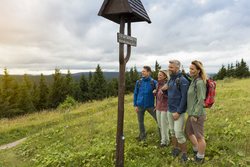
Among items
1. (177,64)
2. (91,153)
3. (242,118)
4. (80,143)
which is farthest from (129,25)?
(242,118)

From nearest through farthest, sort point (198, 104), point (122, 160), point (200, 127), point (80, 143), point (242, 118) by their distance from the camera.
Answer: point (198, 104) < point (200, 127) < point (122, 160) < point (242, 118) < point (80, 143)

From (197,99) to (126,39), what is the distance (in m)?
2.20

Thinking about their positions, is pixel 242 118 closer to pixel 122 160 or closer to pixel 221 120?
pixel 221 120

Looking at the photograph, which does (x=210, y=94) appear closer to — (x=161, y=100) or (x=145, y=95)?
(x=161, y=100)

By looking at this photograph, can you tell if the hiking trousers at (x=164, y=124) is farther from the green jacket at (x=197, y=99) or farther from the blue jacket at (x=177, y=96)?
the green jacket at (x=197, y=99)

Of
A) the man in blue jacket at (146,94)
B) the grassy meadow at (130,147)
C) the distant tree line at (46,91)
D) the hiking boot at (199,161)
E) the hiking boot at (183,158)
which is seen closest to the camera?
the hiking boot at (199,161)

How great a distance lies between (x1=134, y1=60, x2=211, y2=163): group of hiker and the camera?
2961mm

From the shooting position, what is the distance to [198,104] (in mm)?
2844

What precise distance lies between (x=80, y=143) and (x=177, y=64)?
4873mm

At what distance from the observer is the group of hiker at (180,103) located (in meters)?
2.96

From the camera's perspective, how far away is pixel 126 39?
3404 mm

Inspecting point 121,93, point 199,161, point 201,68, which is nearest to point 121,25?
point 121,93

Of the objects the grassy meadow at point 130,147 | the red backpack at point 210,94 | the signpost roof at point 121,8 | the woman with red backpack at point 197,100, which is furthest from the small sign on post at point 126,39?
the grassy meadow at point 130,147

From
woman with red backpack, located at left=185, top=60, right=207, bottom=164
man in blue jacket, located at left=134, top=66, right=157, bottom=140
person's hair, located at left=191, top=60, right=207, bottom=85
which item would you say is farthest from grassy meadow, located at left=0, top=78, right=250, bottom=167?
person's hair, located at left=191, top=60, right=207, bottom=85
